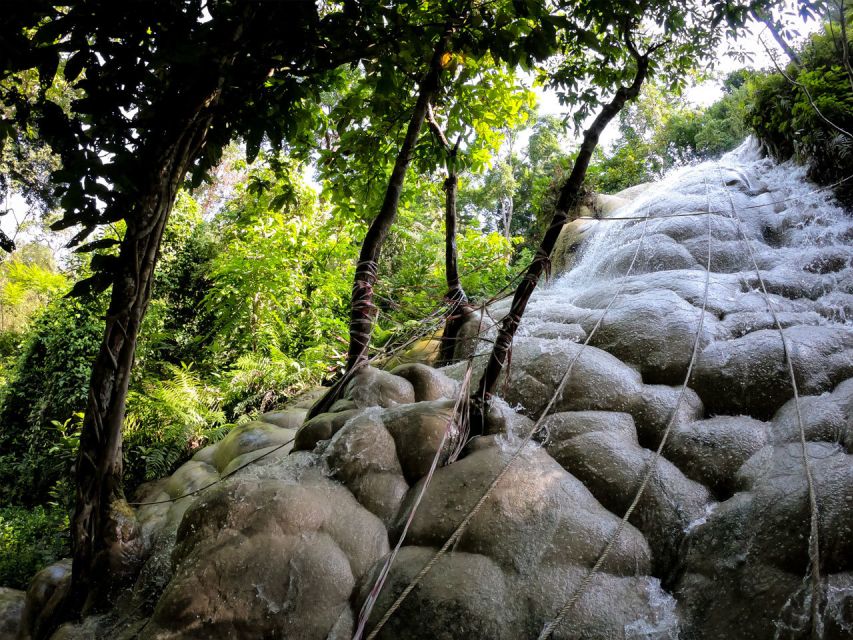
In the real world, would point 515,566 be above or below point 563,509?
below

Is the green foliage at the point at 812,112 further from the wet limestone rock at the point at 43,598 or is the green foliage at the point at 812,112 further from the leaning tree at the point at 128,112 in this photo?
the wet limestone rock at the point at 43,598

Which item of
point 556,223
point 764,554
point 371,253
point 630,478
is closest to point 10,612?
point 371,253

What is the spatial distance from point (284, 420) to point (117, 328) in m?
2.61

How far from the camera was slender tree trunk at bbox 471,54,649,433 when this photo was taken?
2.42 meters

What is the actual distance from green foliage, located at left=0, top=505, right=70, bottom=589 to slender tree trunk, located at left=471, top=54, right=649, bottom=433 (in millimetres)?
4597

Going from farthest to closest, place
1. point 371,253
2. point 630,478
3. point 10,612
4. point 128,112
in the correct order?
point 371,253 → point 10,612 → point 630,478 → point 128,112

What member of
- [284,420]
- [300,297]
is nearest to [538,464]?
[284,420]

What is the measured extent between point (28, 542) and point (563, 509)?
5.38 meters

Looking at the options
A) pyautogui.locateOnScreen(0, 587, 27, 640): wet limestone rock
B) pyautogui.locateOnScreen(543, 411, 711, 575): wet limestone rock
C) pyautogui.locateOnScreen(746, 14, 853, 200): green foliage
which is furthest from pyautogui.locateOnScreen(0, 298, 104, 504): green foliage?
pyautogui.locateOnScreen(746, 14, 853, 200): green foliage

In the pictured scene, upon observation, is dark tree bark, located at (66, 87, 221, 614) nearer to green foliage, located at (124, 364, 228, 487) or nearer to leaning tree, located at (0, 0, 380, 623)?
leaning tree, located at (0, 0, 380, 623)

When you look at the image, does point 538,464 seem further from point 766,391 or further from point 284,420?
point 284,420

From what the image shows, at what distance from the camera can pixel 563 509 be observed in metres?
2.30

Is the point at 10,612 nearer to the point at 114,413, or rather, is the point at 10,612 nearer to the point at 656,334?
the point at 114,413

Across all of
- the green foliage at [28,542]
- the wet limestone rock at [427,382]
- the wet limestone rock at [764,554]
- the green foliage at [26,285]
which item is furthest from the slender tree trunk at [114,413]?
the green foliage at [26,285]
